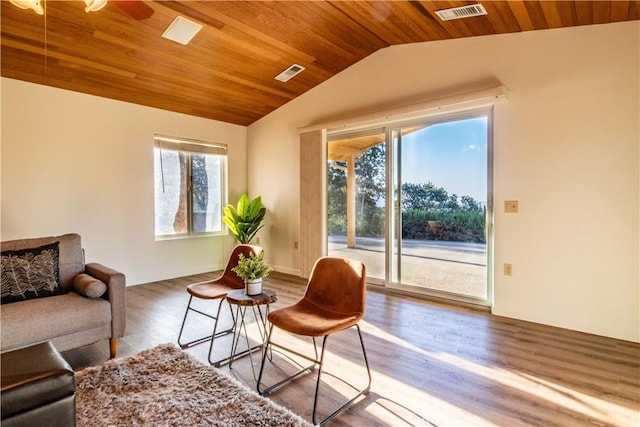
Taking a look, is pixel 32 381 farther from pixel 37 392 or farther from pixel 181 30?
pixel 181 30

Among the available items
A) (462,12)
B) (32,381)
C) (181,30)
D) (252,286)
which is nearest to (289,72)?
(181,30)

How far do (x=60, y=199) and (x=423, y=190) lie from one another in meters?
4.38

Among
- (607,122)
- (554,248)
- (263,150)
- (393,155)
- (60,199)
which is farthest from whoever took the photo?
(263,150)

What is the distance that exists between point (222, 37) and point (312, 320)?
3082 millimetres

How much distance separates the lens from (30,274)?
2.58 meters

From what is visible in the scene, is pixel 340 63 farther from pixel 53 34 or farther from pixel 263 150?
pixel 53 34

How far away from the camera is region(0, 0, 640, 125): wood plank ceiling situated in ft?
9.83

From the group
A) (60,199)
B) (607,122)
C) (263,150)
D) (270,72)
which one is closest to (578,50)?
(607,122)

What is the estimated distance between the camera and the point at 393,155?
4430 millimetres

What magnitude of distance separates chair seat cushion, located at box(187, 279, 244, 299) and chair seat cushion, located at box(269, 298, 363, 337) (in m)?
0.67

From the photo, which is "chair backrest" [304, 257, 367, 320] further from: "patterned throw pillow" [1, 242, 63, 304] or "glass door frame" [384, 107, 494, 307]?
"glass door frame" [384, 107, 494, 307]

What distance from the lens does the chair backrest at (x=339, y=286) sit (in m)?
2.25

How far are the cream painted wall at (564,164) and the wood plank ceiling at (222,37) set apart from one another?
8.9 inches

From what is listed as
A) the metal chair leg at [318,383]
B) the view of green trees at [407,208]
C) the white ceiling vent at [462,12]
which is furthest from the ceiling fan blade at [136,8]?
the view of green trees at [407,208]
